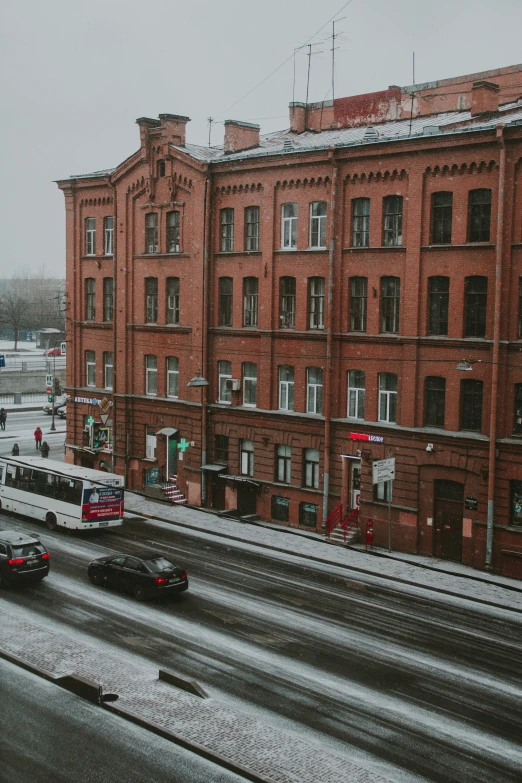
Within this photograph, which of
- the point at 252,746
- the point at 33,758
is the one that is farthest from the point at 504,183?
the point at 33,758

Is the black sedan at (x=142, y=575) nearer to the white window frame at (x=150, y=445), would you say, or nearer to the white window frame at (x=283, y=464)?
the white window frame at (x=283, y=464)

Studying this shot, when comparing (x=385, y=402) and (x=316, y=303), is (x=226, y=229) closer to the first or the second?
(x=316, y=303)

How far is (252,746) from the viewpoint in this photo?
16.8 m

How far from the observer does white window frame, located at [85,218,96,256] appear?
4725 cm

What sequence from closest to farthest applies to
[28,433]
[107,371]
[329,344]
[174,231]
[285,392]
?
[329,344] → [285,392] → [174,231] → [107,371] → [28,433]

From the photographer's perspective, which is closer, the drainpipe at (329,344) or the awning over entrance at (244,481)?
the drainpipe at (329,344)

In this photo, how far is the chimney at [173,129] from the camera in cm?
4166

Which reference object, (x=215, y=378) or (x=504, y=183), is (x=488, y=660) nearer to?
(x=504, y=183)

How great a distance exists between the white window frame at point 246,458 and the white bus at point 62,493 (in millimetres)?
6350

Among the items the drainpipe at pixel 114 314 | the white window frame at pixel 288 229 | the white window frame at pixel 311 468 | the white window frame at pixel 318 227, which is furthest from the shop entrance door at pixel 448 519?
the drainpipe at pixel 114 314

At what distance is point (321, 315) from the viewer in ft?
120

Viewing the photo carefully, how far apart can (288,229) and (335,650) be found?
2053 cm

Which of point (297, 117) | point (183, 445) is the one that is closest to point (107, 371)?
point (183, 445)

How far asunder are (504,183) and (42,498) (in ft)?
74.9
